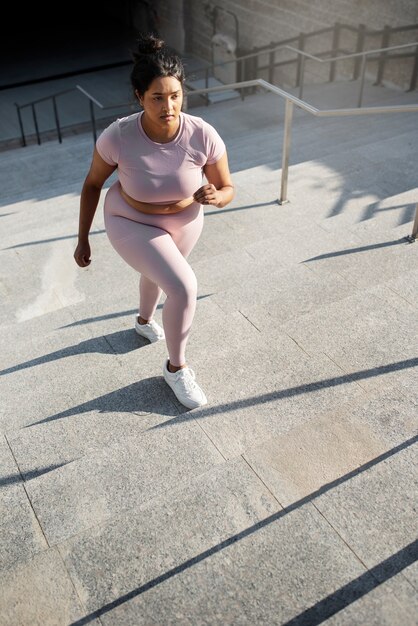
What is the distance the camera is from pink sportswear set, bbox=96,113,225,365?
257 centimetres

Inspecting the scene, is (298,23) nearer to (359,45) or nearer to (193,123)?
(359,45)

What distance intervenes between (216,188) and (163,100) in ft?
1.59

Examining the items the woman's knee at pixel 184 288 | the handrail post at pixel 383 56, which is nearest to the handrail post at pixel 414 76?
the handrail post at pixel 383 56

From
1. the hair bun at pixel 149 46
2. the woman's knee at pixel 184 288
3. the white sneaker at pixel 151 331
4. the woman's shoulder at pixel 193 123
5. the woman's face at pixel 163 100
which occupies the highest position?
the hair bun at pixel 149 46

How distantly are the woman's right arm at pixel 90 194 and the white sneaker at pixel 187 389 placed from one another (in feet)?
2.40

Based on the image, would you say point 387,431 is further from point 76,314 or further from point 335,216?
point 335,216

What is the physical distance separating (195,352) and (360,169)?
310cm

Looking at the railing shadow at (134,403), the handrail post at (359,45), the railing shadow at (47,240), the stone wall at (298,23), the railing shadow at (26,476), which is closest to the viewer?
the railing shadow at (26,476)

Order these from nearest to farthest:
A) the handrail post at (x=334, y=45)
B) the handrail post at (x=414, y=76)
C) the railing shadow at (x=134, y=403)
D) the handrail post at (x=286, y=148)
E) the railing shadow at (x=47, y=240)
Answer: the railing shadow at (x=134, y=403) < the handrail post at (x=286, y=148) < the railing shadow at (x=47, y=240) < the handrail post at (x=414, y=76) < the handrail post at (x=334, y=45)

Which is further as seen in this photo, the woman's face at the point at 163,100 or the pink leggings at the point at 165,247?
the pink leggings at the point at 165,247

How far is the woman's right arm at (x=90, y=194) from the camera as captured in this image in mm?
2706

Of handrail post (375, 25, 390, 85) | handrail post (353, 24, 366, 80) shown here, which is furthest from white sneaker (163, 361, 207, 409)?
handrail post (353, 24, 366, 80)

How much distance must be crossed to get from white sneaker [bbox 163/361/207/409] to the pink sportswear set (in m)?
0.11

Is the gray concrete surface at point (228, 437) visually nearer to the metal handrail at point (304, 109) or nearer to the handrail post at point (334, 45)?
the metal handrail at point (304, 109)
